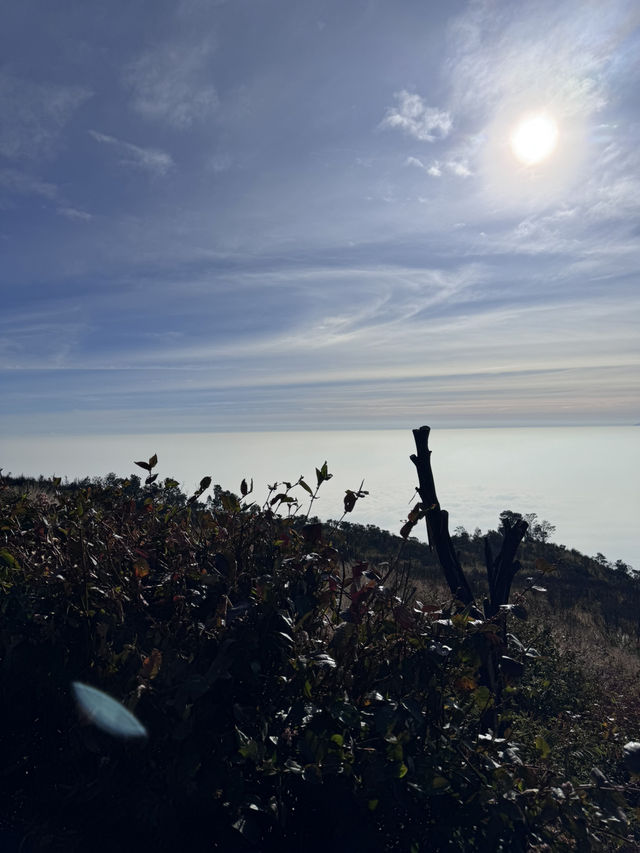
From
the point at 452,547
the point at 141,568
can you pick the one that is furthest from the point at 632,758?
the point at 452,547

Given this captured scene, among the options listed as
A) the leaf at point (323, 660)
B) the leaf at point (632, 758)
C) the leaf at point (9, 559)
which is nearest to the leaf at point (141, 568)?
the leaf at point (9, 559)

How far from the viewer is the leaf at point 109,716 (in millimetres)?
1940

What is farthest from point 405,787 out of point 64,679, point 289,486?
point 289,486

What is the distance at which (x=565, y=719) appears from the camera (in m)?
6.09

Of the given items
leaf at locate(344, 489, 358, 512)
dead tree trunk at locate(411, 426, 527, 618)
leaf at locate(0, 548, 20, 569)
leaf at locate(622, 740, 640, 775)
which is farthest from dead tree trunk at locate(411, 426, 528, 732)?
leaf at locate(0, 548, 20, 569)

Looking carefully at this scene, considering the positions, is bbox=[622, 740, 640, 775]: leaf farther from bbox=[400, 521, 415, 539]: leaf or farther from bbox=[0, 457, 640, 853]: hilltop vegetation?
bbox=[400, 521, 415, 539]: leaf

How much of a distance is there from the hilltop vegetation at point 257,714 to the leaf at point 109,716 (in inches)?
1.7

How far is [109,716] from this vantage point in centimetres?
198

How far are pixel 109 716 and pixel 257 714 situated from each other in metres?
0.56

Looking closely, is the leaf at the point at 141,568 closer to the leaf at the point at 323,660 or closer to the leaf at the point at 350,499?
the leaf at the point at 323,660

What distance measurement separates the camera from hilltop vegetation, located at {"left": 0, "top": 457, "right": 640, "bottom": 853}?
6.46ft

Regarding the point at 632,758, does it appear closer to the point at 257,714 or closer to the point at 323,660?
the point at 323,660

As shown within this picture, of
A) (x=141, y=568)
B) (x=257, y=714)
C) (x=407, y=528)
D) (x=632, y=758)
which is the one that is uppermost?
(x=407, y=528)

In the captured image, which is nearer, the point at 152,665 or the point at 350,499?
the point at 152,665
